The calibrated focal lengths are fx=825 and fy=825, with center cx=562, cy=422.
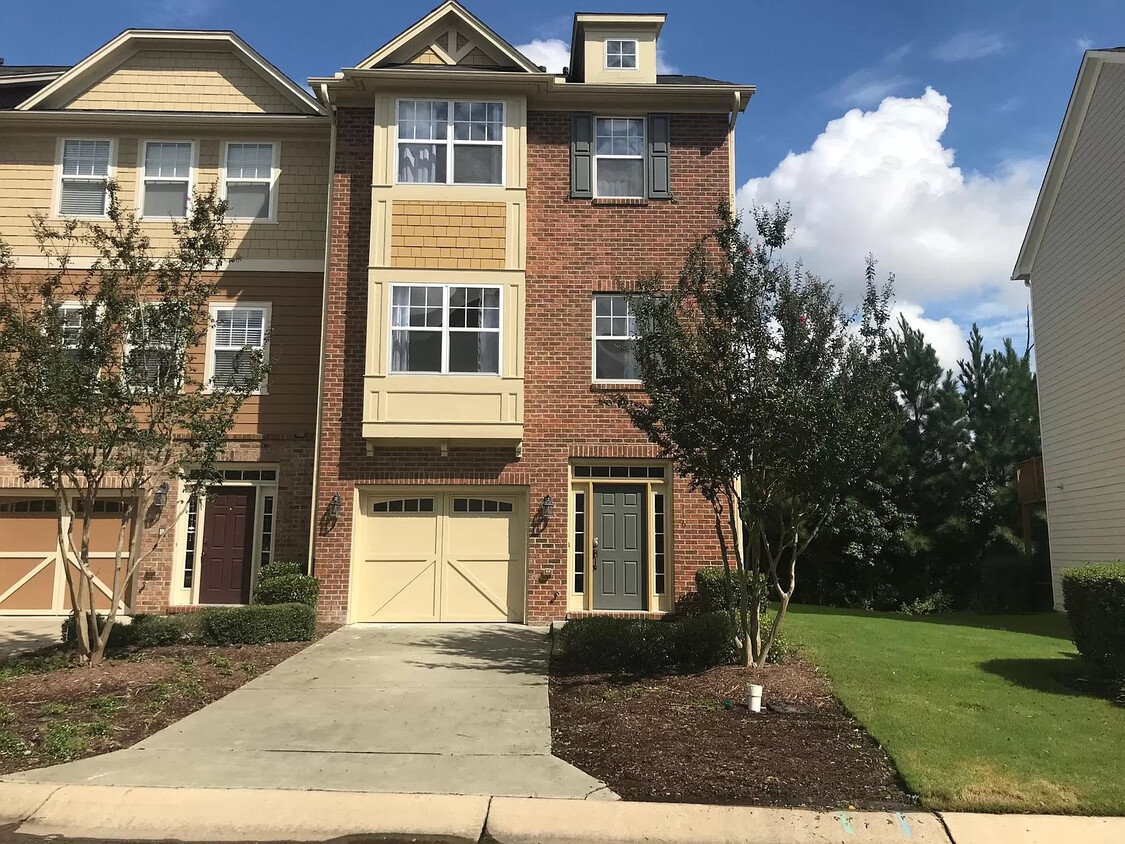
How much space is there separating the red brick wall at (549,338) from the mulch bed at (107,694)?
3.09 meters

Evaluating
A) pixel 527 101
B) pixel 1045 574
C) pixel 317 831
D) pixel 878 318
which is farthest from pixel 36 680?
pixel 1045 574

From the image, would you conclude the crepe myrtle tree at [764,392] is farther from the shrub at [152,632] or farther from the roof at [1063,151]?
the roof at [1063,151]

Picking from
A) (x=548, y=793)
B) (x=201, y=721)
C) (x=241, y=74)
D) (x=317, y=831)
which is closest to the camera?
(x=317, y=831)

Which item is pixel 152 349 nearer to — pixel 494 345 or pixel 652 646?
pixel 494 345

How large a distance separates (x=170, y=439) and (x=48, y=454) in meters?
1.21

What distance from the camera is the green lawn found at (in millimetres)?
5431

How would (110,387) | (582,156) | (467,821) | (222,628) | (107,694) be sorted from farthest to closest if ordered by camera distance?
→ 1. (582,156)
2. (222,628)
3. (110,387)
4. (107,694)
5. (467,821)


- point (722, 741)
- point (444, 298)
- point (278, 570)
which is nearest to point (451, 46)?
point (444, 298)

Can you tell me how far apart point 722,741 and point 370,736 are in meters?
2.89

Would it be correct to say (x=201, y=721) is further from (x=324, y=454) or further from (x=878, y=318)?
(x=878, y=318)

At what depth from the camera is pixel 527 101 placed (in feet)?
45.5

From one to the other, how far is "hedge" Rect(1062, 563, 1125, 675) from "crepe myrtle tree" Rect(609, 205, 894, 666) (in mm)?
2444

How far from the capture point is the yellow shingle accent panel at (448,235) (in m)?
13.2

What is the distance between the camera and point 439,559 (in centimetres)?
1318
